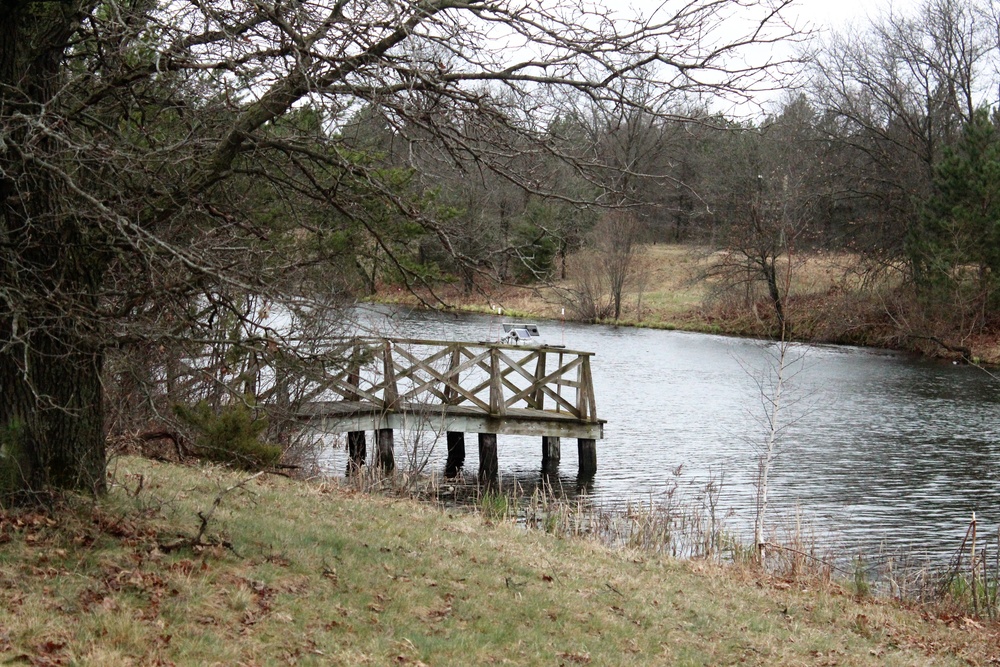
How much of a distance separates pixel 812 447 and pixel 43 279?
58.0 feet

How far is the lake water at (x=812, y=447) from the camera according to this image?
15.3m

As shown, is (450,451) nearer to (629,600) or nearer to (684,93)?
(629,600)

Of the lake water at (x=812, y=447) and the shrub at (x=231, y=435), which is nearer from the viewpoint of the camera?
the shrub at (x=231, y=435)

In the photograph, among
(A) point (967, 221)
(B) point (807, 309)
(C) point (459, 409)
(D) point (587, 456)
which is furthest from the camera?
Result: (B) point (807, 309)

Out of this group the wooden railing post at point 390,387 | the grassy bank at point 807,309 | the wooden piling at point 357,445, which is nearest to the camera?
the wooden railing post at point 390,387

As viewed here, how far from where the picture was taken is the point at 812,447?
21.1 meters

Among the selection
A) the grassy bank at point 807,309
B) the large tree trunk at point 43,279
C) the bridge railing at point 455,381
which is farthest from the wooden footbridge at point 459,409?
the grassy bank at point 807,309

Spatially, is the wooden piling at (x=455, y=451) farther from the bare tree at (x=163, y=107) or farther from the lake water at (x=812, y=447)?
the bare tree at (x=163, y=107)

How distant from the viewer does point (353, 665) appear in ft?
17.3

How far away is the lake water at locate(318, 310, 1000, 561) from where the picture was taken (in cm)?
1528

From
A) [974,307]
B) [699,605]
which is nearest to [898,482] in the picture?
[699,605]

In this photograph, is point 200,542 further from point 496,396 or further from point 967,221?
point 967,221

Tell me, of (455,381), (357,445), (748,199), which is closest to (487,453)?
(455,381)

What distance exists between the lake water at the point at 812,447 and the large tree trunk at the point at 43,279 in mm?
3299
